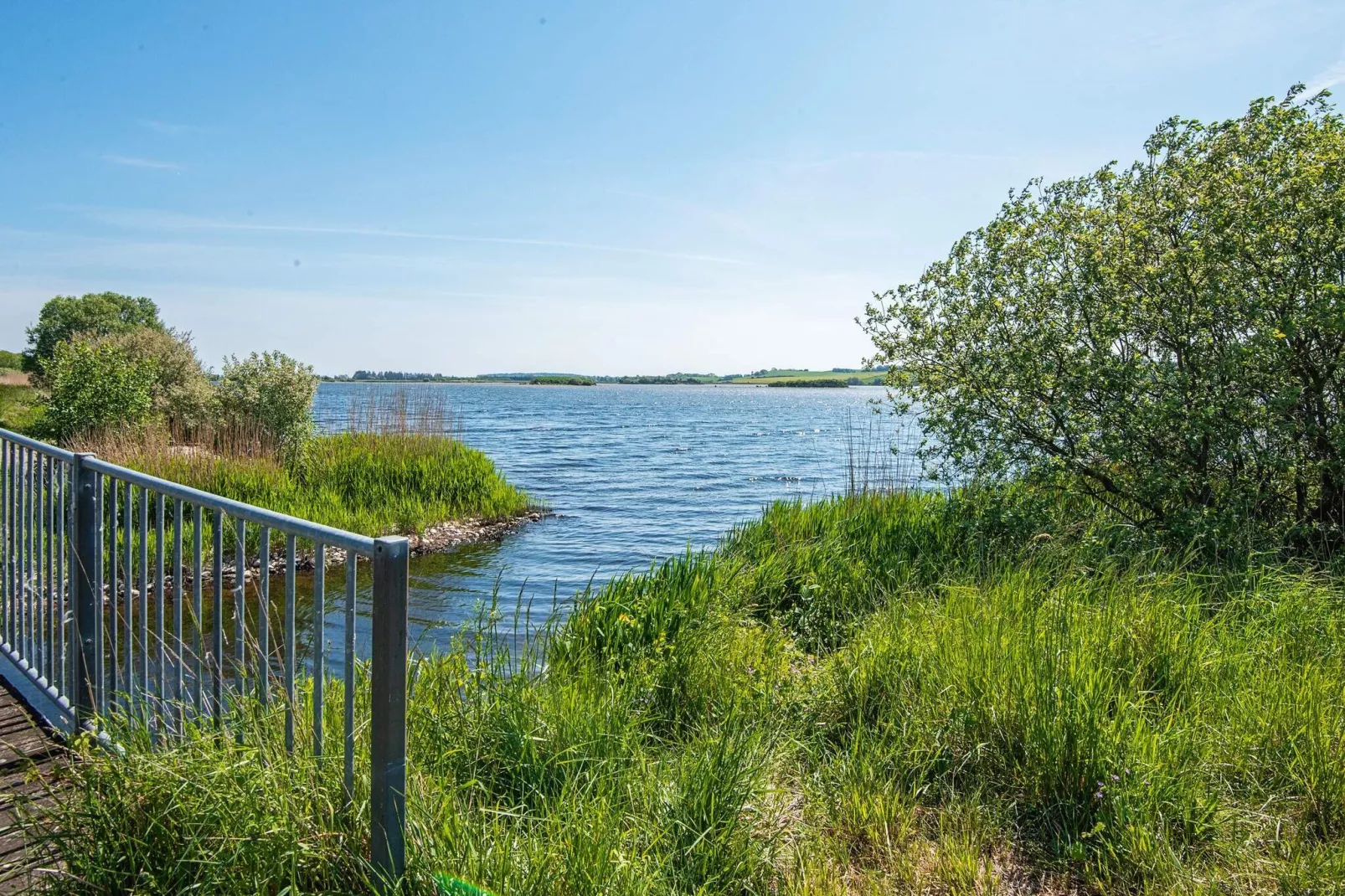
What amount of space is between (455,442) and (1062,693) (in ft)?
54.7

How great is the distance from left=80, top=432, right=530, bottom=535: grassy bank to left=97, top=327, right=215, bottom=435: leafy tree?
3.97m

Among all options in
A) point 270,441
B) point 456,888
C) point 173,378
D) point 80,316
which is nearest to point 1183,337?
point 456,888

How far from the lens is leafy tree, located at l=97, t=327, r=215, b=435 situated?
20.0 metres

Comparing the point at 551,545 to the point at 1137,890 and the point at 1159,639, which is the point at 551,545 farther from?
the point at 1137,890

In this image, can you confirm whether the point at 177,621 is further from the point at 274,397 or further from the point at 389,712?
the point at 274,397

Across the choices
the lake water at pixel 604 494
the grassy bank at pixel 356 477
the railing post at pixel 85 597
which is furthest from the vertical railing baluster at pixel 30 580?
the grassy bank at pixel 356 477

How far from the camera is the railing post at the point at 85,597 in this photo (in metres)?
3.65

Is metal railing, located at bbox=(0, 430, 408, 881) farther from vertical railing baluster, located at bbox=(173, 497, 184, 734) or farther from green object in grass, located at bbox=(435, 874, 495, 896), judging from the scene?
green object in grass, located at bbox=(435, 874, 495, 896)

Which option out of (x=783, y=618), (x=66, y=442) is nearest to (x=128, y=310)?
(x=66, y=442)

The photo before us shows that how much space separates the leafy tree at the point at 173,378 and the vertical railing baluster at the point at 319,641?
60.2 feet

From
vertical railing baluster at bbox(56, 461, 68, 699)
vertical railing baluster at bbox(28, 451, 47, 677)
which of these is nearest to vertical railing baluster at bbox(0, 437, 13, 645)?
vertical railing baluster at bbox(28, 451, 47, 677)

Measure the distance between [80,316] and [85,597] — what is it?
239 ft

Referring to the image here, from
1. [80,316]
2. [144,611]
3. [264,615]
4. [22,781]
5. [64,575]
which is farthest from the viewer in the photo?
[80,316]

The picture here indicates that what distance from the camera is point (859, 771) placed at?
3750 mm
